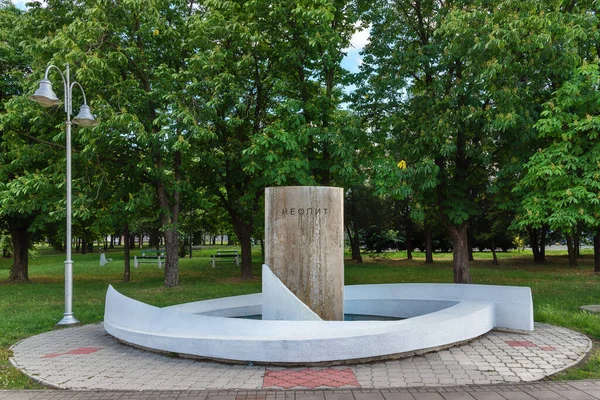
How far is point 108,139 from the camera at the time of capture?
553 inches

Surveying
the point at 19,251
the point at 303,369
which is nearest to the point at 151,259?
the point at 19,251

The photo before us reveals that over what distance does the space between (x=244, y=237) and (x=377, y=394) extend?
14205mm

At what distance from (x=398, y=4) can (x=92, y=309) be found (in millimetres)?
13394

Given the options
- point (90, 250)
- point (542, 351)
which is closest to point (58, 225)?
point (542, 351)

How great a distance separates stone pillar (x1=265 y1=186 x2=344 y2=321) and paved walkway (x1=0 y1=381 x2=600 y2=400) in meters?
2.54

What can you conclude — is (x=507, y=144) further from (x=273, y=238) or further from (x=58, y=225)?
(x=58, y=225)

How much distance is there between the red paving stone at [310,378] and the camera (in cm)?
531

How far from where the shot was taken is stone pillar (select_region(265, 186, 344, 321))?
7516 millimetres

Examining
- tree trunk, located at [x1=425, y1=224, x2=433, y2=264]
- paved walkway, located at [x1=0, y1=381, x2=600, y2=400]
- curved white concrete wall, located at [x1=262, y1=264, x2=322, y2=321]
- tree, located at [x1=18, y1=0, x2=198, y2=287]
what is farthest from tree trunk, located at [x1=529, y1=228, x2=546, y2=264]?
paved walkway, located at [x1=0, y1=381, x2=600, y2=400]

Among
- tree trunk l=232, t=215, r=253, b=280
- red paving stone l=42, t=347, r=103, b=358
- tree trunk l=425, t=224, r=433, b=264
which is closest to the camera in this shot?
red paving stone l=42, t=347, r=103, b=358

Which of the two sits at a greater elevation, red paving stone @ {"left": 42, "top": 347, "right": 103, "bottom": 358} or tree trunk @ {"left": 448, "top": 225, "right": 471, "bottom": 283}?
tree trunk @ {"left": 448, "top": 225, "right": 471, "bottom": 283}

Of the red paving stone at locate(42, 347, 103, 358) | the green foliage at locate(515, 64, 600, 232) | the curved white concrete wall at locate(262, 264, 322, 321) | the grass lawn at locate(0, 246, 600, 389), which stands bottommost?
the grass lawn at locate(0, 246, 600, 389)

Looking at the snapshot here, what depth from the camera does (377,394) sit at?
496 centimetres

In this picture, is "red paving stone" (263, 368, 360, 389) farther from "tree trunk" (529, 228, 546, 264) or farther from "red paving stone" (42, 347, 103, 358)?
"tree trunk" (529, 228, 546, 264)
